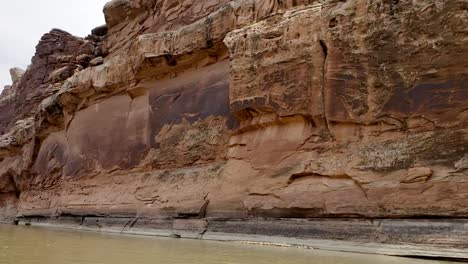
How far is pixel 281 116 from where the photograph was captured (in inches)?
371

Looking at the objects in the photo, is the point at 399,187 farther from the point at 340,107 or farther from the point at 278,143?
the point at 278,143

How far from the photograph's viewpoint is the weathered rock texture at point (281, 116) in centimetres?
721

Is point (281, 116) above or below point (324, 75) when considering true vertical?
below

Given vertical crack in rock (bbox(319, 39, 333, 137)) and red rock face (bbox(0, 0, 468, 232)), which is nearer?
red rock face (bbox(0, 0, 468, 232))

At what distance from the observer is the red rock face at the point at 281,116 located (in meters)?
7.22

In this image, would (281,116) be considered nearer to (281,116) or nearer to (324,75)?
(281,116)

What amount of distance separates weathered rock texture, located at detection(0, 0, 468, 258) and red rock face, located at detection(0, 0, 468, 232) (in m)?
0.03

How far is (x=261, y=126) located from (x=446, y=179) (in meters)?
4.23

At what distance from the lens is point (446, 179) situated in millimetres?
6734

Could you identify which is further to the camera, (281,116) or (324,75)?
(281,116)

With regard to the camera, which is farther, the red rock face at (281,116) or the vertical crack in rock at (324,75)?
the vertical crack in rock at (324,75)

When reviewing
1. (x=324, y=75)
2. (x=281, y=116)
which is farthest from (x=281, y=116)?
(x=324, y=75)

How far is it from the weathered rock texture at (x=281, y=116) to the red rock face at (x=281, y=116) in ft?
0.08

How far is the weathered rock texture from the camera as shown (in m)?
7.21
